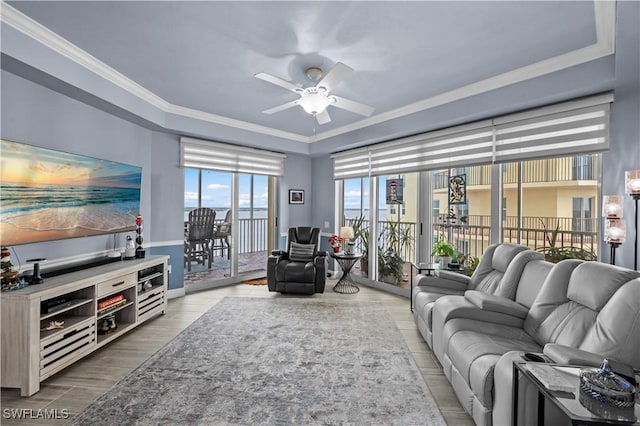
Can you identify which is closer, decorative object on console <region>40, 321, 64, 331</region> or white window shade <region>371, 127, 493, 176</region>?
decorative object on console <region>40, 321, 64, 331</region>

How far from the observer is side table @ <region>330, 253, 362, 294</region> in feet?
16.1

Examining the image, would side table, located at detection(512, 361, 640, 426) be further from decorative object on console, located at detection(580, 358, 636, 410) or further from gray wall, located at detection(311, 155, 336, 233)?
gray wall, located at detection(311, 155, 336, 233)

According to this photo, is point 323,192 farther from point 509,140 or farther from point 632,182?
point 632,182

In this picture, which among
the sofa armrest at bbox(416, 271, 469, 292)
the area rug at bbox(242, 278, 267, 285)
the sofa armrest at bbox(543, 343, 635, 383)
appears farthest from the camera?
the area rug at bbox(242, 278, 267, 285)

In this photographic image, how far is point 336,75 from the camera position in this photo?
2.44 meters

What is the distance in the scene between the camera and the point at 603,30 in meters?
2.34

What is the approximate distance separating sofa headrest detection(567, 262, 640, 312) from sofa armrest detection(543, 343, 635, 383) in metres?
0.40

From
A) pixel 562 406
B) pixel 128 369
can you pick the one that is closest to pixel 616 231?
pixel 562 406

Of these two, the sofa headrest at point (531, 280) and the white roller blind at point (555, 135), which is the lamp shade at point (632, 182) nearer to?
the white roller blind at point (555, 135)

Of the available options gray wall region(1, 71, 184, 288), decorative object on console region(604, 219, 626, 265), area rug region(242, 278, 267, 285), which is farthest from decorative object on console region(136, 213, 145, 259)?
decorative object on console region(604, 219, 626, 265)

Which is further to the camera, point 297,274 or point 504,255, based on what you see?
point 297,274

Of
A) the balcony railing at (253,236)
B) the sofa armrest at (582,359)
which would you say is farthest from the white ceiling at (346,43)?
the balcony railing at (253,236)

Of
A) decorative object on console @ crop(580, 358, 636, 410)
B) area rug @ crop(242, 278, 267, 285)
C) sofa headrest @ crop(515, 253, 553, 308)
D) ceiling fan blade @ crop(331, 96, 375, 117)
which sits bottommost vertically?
area rug @ crop(242, 278, 267, 285)

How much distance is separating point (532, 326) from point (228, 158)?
4.61 m
